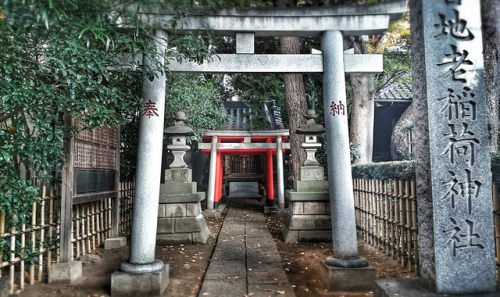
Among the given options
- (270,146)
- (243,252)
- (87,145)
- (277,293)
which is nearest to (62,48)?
(87,145)

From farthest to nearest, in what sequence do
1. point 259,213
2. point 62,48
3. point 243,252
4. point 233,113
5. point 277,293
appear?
1. point 233,113
2. point 259,213
3. point 243,252
4. point 277,293
5. point 62,48

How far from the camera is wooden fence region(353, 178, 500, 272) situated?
512cm

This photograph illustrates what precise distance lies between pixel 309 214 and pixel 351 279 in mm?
3441

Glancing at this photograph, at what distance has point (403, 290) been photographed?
124 inches

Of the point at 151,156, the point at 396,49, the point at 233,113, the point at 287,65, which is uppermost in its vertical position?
the point at 396,49

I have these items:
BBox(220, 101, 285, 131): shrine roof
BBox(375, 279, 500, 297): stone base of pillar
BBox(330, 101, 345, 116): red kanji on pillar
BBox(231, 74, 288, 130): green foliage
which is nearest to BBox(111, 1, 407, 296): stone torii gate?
BBox(330, 101, 345, 116): red kanji on pillar

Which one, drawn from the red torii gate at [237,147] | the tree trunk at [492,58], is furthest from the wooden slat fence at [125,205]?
the tree trunk at [492,58]

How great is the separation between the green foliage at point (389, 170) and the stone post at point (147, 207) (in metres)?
5.21

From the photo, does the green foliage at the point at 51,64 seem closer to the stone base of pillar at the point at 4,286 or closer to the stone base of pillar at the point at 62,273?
the stone base of pillar at the point at 62,273

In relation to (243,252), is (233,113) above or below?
above

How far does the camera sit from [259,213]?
13102 millimetres

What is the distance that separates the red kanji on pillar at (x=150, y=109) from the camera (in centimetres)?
464

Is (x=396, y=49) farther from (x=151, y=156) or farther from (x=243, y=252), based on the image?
(x=151, y=156)

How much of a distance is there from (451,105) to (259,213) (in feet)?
34.2
